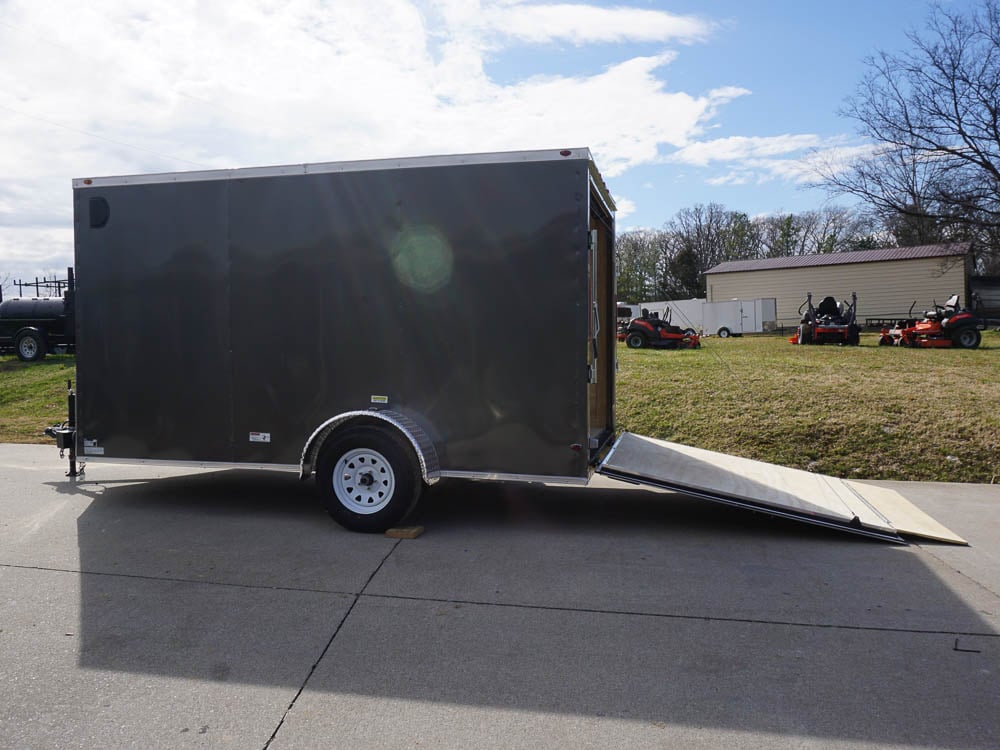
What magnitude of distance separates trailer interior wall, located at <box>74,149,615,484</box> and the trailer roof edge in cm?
2

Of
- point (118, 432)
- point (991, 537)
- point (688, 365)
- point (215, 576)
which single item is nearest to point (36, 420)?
point (118, 432)

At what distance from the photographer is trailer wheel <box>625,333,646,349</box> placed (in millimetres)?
23500

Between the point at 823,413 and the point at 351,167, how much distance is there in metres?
7.13

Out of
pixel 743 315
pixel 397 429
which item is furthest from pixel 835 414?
pixel 743 315

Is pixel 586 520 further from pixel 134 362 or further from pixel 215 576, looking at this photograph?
pixel 134 362

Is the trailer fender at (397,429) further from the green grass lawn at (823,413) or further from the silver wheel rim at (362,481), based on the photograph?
the green grass lawn at (823,413)

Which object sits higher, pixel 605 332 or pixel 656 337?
pixel 656 337

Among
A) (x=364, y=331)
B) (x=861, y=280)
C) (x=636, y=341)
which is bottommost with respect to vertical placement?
(x=364, y=331)

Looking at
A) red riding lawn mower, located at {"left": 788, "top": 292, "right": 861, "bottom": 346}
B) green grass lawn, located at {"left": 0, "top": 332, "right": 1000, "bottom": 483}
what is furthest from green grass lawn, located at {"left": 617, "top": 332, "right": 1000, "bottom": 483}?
red riding lawn mower, located at {"left": 788, "top": 292, "right": 861, "bottom": 346}

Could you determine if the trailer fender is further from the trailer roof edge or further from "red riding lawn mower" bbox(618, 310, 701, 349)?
"red riding lawn mower" bbox(618, 310, 701, 349)

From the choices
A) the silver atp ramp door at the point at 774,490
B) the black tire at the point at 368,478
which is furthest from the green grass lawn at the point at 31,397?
the silver atp ramp door at the point at 774,490

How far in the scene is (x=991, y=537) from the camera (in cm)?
609

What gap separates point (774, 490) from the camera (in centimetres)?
629

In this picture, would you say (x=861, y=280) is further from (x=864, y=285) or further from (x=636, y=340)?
(x=636, y=340)
